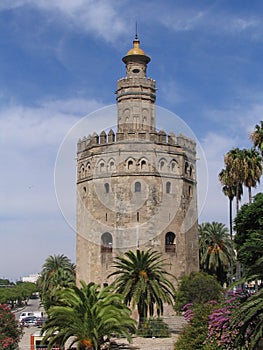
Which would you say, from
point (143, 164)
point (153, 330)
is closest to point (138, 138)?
point (143, 164)

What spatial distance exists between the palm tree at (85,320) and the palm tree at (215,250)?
76.5ft

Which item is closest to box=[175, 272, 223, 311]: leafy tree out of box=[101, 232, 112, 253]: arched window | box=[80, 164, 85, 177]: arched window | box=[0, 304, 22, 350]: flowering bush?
box=[101, 232, 112, 253]: arched window

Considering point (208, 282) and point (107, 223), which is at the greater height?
point (107, 223)

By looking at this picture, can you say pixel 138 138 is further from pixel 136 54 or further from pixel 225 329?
pixel 225 329

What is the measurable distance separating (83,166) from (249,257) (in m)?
17.8

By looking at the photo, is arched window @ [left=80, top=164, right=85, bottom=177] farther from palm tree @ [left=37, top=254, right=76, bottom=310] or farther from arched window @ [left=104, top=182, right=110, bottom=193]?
palm tree @ [left=37, top=254, right=76, bottom=310]

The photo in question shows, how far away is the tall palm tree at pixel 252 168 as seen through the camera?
111 ft

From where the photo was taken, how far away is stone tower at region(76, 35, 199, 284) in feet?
122

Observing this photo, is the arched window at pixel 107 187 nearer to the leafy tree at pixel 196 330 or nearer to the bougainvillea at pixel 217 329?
the bougainvillea at pixel 217 329

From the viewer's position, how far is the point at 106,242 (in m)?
38.3

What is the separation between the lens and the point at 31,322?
42062 mm

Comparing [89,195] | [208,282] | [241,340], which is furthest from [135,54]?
[241,340]

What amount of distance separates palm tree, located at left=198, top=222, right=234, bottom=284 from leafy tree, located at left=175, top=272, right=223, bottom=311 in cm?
854

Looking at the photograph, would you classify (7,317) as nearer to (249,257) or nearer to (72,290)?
(72,290)
